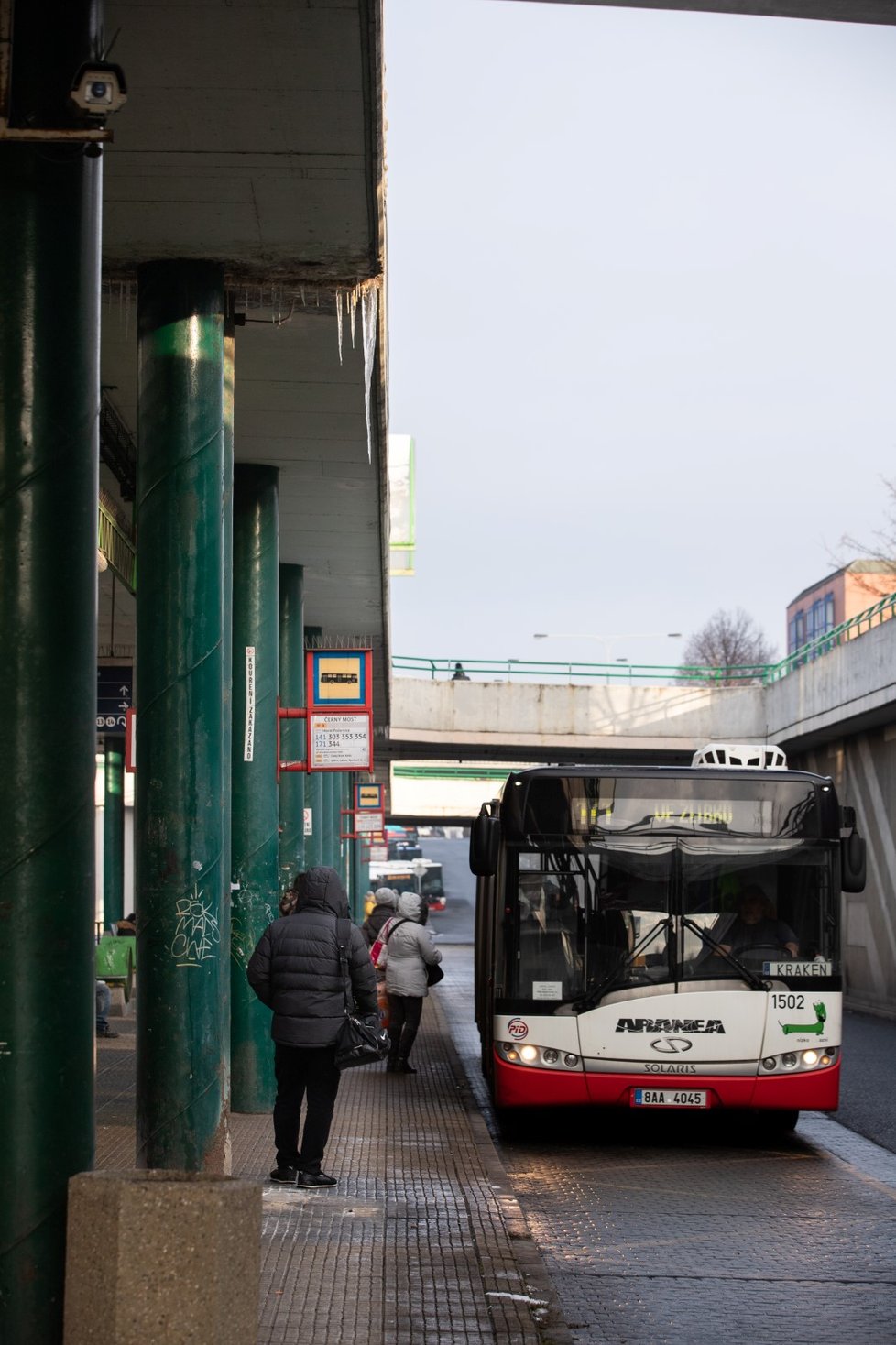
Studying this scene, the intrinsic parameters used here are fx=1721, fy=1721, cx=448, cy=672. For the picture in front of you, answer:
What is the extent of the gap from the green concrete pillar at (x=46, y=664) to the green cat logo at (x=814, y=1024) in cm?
814

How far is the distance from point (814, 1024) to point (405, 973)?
4.82 m

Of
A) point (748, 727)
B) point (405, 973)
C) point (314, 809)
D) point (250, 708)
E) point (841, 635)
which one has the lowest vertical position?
point (405, 973)

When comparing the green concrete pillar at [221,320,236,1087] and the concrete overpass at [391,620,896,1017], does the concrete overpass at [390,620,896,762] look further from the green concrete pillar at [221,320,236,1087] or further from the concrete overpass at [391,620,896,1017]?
the green concrete pillar at [221,320,236,1087]

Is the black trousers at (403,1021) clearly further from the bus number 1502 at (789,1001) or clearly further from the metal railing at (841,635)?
the metal railing at (841,635)

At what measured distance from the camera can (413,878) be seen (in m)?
81.9

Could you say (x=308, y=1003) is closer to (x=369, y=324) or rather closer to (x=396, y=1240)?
(x=396, y=1240)

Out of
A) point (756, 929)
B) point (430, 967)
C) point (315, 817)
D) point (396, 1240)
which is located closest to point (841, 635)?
point (315, 817)

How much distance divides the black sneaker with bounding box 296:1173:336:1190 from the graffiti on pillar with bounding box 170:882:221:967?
1337 millimetres

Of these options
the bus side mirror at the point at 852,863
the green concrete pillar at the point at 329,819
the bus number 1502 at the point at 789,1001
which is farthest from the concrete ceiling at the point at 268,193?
the green concrete pillar at the point at 329,819

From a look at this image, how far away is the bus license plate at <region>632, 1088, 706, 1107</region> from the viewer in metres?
12.8

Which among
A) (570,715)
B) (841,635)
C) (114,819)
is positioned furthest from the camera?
(570,715)

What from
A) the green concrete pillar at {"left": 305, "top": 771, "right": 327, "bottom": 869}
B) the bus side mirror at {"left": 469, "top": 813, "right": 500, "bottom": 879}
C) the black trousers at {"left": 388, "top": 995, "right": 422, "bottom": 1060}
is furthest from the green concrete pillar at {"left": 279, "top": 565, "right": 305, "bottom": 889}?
the bus side mirror at {"left": 469, "top": 813, "right": 500, "bottom": 879}

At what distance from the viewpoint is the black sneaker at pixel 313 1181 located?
971 centimetres

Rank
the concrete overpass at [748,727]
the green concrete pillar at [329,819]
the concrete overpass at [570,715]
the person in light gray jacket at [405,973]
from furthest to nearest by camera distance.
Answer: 1. the concrete overpass at [570,715]
2. the concrete overpass at [748,727]
3. the green concrete pillar at [329,819]
4. the person in light gray jacket at [405,973]
